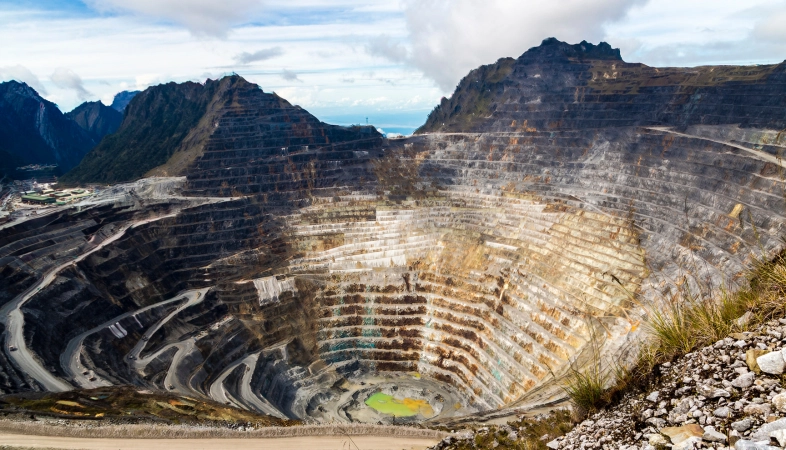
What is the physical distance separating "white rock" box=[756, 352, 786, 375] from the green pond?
54218 mm

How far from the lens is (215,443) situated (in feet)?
100

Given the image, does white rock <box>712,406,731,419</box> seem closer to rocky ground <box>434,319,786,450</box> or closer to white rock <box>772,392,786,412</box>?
rocky ground <box>434,319,786,450</box>

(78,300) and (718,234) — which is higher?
(718,234)

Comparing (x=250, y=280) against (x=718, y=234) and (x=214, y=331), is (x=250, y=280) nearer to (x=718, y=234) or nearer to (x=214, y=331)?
(x=214, y=331)

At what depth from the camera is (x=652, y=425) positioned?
41.6 ft

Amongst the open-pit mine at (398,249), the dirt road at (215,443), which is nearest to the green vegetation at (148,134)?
the open-pit mine at (398,249)

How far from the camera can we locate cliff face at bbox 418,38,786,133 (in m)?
80.4

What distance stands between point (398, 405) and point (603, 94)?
3185 inches

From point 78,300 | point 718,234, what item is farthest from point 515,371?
point 78,300

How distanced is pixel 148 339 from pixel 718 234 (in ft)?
251

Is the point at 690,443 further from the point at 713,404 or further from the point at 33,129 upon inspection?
the point at 33,129

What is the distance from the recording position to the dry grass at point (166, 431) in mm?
30734

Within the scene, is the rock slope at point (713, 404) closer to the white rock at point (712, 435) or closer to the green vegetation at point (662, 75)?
the white rock at point (712, 435)

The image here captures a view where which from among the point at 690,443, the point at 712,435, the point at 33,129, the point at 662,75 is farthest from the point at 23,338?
the point at 33,129
